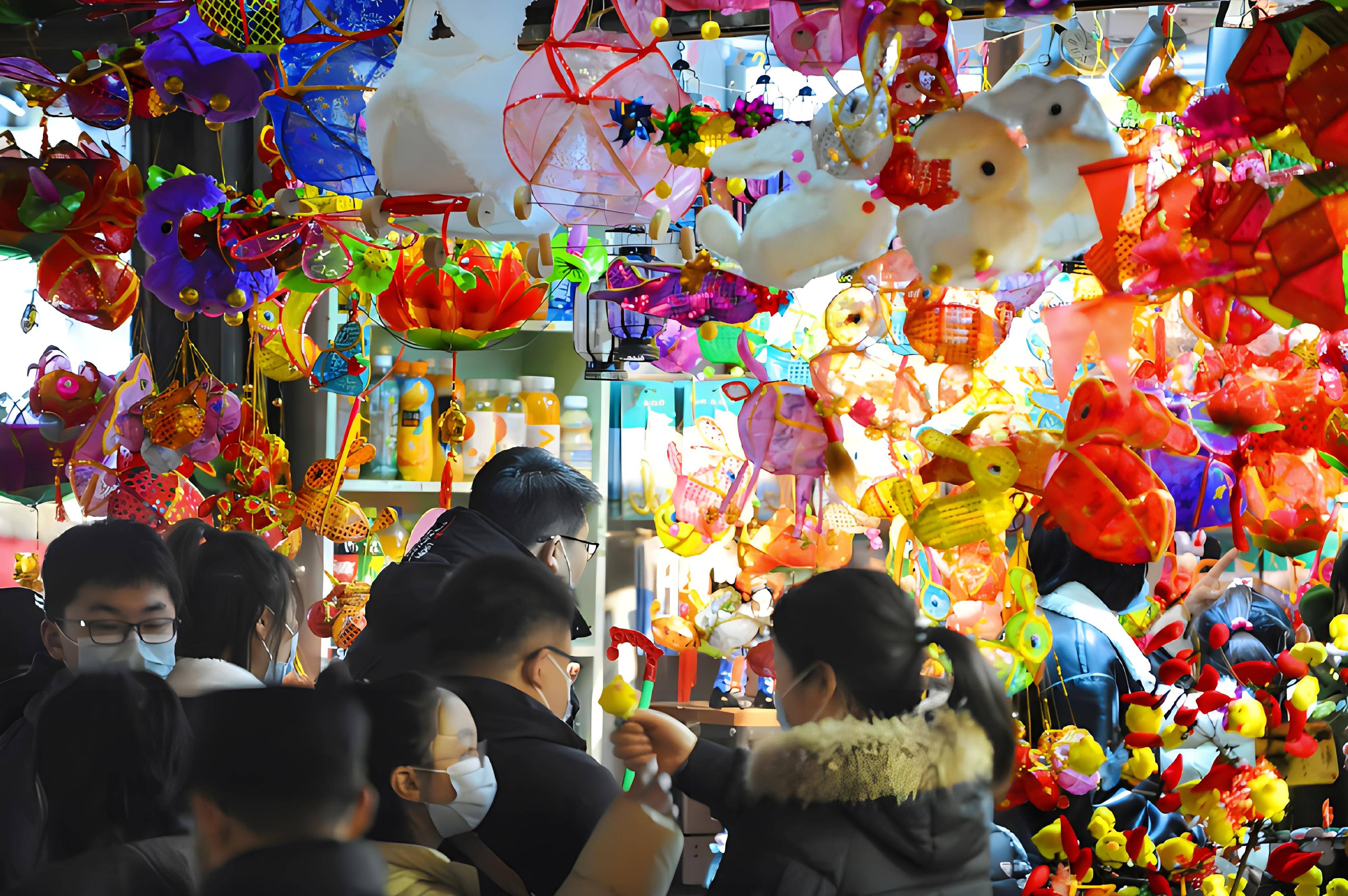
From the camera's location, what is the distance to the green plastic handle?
1.04m

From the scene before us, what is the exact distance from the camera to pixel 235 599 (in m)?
1.49

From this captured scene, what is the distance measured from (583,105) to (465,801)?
0.64 m

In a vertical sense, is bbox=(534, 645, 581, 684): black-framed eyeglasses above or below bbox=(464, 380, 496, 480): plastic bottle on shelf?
below

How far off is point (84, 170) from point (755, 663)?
2.83 ft

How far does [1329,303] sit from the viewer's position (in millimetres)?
748

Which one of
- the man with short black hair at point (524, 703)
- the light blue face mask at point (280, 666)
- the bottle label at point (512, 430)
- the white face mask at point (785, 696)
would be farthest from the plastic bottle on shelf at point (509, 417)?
the white face mask at point (785, 696)

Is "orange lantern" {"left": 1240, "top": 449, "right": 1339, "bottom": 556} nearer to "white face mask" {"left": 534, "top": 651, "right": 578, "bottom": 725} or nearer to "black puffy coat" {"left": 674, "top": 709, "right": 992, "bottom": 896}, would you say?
"black puffy coat" {"left": 674, "top": 709, "right": 992, "bottom": 896}

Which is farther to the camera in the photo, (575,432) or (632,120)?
(575,432)

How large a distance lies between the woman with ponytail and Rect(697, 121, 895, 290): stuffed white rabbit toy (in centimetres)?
31

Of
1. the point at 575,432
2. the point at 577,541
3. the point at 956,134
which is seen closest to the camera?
the point at 956,134

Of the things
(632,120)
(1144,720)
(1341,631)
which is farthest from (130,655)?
(1341,631)

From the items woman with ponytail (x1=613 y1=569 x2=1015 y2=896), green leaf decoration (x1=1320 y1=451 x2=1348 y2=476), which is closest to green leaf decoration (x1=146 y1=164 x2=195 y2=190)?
woman with ponytail (x1=613 y1=569 x2=1015 y2=896)

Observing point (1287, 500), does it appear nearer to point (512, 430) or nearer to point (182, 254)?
point (182, 254)

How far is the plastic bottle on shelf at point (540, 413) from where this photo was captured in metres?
2.26
